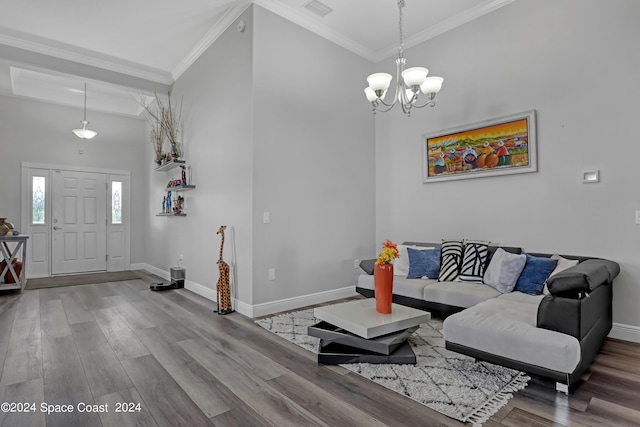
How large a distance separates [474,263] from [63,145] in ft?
24.9

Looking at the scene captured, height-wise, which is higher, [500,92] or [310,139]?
[500,92]

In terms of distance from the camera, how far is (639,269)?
2.86m

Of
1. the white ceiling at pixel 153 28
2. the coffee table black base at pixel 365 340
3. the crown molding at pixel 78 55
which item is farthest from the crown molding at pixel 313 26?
the coffee table black base at pixel 365 340

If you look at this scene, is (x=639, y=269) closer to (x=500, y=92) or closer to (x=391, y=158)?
(x=500, y=92)

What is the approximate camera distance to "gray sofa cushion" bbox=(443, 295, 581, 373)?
193cm

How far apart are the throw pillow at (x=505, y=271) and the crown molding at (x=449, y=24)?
270 cm

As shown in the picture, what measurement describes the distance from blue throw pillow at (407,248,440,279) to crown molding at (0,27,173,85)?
5007 mm

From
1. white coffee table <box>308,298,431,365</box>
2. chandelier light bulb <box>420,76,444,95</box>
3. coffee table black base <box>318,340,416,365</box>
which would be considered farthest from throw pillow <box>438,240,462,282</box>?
chandelier light bulb <box>420,76,444,95</box>

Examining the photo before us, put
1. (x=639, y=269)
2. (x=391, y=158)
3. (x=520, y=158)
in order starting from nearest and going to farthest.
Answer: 1. (x=639, y=269)
2. (x=520, y=158)
3. (x=391, y=158)

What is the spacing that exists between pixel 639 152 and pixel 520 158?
35.6 inches

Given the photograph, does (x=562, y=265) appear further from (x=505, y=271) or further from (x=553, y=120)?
(x=553, y=120)

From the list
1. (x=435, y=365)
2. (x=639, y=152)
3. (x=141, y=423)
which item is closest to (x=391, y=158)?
(x=639, y=152)

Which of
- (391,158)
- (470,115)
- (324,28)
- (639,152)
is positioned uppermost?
(324,28)

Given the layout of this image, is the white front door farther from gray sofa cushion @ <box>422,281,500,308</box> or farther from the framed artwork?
gray sofa cushion @ <box>422,281,500,308</box>
